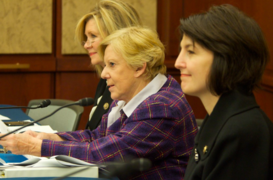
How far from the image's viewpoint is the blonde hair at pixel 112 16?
275 centimetres

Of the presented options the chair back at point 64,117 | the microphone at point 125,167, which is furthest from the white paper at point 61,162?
the chair back at point 64,117

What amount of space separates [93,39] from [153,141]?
1.29 meters

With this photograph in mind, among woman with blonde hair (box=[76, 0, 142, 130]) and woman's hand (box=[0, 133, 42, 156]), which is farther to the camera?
woman with blonde hair (box=[76, 0, 142, 130])

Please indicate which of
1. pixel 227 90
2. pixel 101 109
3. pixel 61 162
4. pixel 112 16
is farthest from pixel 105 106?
pixel 227 90

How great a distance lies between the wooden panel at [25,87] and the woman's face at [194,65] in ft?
12.8

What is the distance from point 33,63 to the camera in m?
5.11

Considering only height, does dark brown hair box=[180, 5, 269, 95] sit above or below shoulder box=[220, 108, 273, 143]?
above

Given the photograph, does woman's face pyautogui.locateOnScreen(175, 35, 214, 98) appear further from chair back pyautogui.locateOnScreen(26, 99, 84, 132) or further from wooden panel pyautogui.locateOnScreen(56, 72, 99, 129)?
wooden panel pyautogui.locateOnScreen(56, 72, 99, 129)

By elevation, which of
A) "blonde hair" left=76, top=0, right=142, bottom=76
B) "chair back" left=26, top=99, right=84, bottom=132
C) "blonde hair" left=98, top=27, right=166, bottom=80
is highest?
"blonde hair" left=76, top=0, right=142, bottom=76

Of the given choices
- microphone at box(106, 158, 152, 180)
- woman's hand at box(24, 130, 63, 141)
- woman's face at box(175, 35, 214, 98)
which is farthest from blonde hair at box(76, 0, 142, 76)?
microphone at box(106, 158, 152, 180)

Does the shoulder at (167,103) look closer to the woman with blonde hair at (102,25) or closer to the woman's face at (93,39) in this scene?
the woman with blonde hair at (102,25)

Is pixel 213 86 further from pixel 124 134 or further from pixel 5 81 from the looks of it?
pixel 5 81

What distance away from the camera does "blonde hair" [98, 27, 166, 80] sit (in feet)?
6.63

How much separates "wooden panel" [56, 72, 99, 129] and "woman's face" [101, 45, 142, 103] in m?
3.12
